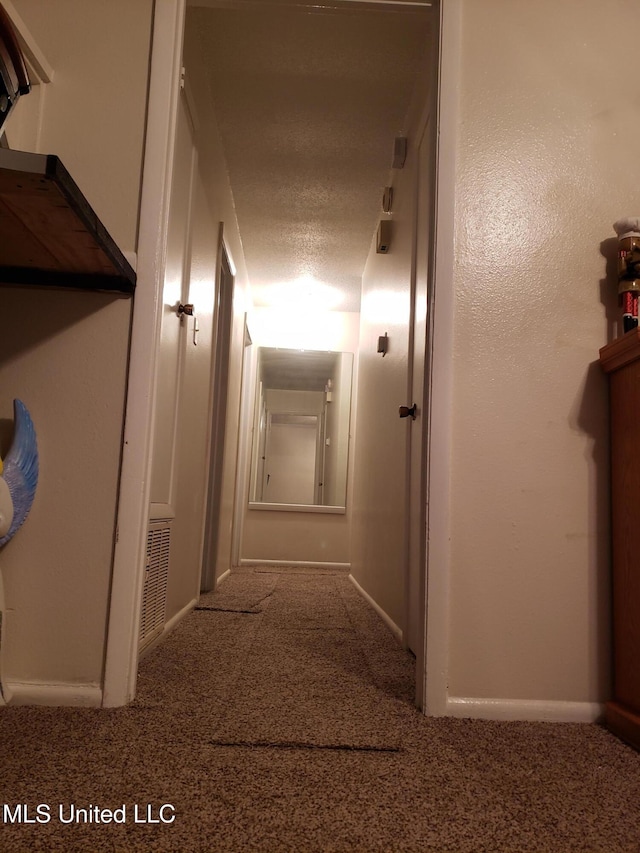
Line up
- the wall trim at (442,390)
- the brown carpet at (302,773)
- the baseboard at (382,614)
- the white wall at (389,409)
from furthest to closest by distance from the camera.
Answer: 1. the white wall at (389,409)
2. the baseboard at (382,614)
3. the wall trim at (442,390)
4. the brown carpet at (302,773)

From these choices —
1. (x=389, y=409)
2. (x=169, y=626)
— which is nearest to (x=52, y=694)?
(x=169, y=626)

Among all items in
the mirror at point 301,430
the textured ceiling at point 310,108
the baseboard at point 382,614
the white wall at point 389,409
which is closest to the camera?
the textured ceiling at point 310,108

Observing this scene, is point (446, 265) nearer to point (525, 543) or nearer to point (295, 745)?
point (525, 543)

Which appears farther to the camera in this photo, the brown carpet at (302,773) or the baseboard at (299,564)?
the baseboard at (299,564)

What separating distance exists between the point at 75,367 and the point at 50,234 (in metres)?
0.39

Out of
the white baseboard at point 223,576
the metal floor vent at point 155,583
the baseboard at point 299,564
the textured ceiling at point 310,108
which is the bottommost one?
the baseboard at point 299,564

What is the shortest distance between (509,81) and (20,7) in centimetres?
132

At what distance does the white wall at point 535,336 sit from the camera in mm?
1623

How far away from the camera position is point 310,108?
9.52ft

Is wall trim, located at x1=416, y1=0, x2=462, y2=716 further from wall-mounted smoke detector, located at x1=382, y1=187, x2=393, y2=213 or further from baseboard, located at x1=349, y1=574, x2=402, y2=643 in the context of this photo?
wall-mounted smoke detector, located at x1=382, y1=187, x2=393, y2=213

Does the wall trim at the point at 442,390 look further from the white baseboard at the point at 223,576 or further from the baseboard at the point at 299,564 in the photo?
the baseboard at the point at 299,564

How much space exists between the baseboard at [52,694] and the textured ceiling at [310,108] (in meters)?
1.91

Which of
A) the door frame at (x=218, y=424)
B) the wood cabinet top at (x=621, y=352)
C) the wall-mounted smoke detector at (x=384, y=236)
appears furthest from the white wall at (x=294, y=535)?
the wood cabinet top at (x=621, y=352)

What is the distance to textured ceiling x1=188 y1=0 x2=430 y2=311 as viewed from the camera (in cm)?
241
